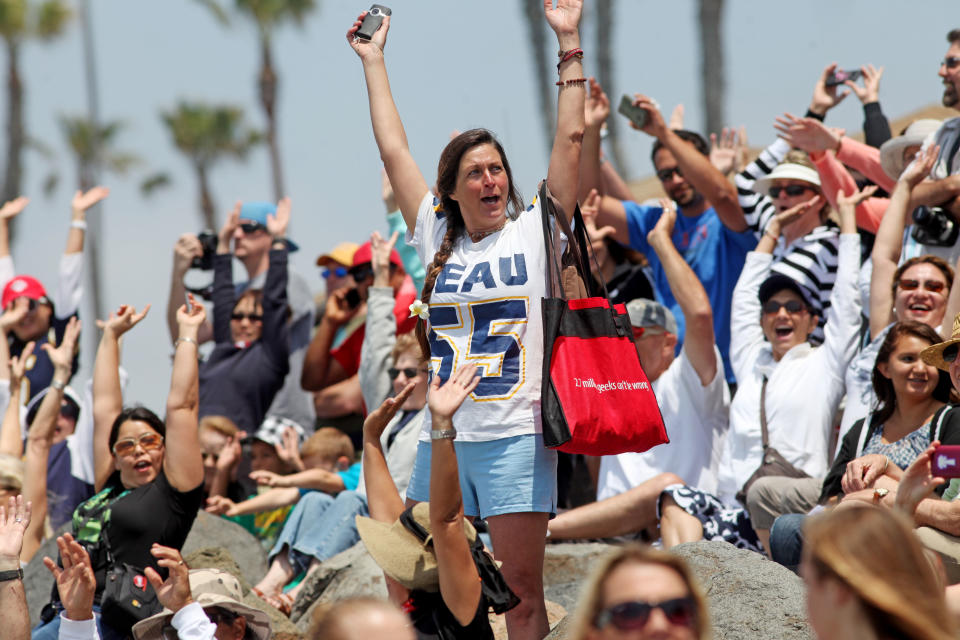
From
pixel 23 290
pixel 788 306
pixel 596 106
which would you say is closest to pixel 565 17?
pixel 788 306

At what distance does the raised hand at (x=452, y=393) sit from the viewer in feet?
11.9

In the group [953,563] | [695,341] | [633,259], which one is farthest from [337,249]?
[953,563]

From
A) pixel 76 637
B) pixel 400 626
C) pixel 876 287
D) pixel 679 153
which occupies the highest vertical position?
pixel 679 153

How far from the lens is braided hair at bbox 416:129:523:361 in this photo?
423cm

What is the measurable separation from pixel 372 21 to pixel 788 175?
9.76 ft

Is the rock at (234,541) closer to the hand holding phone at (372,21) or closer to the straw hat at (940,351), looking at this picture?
the hand holding phone at (372,21)

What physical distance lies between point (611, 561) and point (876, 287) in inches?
150

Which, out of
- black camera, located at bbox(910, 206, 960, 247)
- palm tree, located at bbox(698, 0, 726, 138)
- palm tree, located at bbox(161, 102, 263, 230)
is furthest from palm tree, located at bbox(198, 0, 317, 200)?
black camera, located at bbox(910, 206, 960, 247)

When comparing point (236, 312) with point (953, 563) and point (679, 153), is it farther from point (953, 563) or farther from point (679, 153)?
point (953, 563)

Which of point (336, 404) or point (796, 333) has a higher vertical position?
point (796, 333)

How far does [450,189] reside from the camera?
4.28 m

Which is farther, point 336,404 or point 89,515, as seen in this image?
point 336,404

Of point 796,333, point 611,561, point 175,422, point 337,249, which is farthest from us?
point 337,249

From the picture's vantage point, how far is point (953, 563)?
400cm
